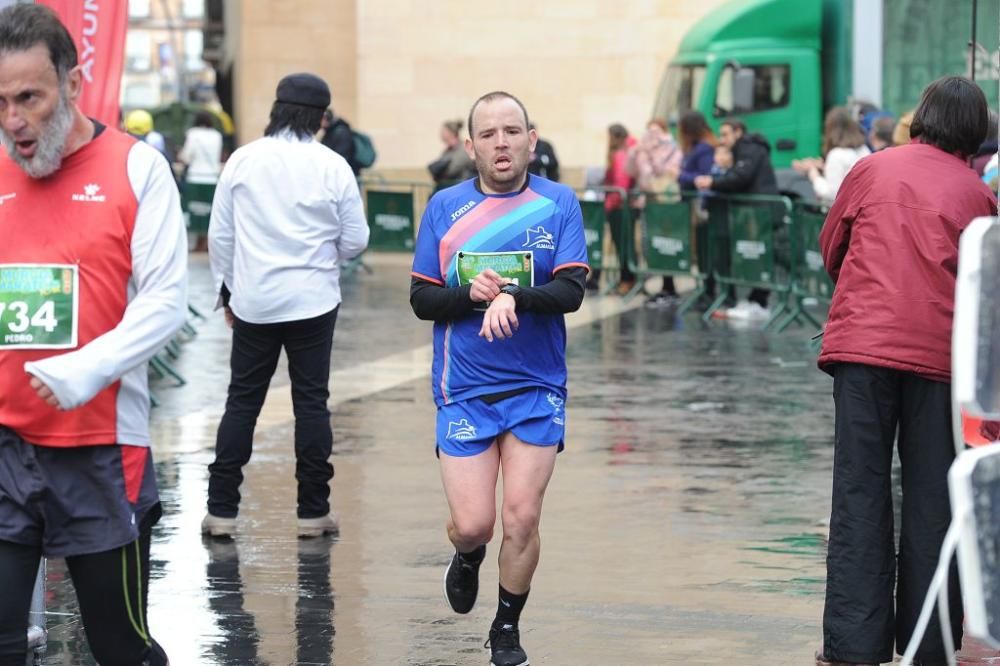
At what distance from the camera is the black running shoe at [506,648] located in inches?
250

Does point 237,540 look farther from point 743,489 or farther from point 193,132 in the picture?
point 193,132

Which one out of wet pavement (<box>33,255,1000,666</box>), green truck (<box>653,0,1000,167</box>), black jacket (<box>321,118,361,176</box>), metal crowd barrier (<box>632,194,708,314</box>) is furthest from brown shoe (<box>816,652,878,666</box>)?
green truck (<box>653,0,1000,167</box>)

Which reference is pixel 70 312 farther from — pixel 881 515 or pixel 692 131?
pixel 692 131

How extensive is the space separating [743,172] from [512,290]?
12015 millimetres

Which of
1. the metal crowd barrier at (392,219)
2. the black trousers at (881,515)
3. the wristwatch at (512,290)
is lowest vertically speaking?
the metal crowd barrier at (392,219)

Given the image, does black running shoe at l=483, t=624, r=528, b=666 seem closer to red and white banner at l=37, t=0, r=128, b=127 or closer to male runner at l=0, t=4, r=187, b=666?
male runner at l=0, t=4, r=187, b=666

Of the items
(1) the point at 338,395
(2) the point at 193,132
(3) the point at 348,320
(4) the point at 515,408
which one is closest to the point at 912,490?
(4) the point at 515,408

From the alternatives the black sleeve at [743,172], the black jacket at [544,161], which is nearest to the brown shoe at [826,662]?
the black sleeve at [743,172]

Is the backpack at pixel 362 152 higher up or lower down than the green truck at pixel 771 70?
lower down

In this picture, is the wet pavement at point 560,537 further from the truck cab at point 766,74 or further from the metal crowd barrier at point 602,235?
the truck cab at point 766,74

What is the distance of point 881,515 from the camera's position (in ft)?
20.0

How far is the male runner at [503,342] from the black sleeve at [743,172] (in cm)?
1170

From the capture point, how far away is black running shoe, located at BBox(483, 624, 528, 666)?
636 centimetres

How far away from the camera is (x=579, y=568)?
7.98m
